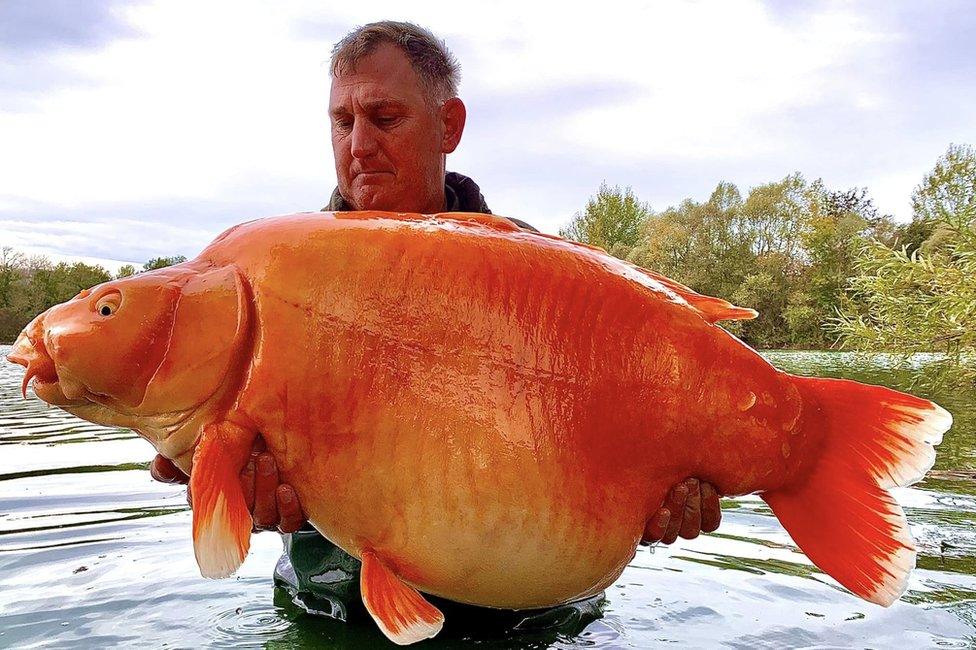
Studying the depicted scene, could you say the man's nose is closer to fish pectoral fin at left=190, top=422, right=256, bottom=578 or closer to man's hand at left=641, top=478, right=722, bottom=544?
fish pectoral fin at left=190, top=422, right=256, bottom=578

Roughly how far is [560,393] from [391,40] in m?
2.07

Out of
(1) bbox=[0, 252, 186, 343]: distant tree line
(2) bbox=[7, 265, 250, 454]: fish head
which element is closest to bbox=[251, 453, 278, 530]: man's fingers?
(2) bbox=[7, 265, 250, 454]: fish head

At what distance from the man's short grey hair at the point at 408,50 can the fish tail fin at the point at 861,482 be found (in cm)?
215

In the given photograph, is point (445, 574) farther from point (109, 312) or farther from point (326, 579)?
point (326, 579)

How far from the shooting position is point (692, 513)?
7.80 feet

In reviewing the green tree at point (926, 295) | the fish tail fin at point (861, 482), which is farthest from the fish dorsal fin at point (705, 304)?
the green tree at point (926, 295)

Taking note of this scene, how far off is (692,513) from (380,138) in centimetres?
201

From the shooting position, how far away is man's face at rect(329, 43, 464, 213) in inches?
136

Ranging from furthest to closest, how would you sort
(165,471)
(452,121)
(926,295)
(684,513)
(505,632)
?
(926,295)
(452,121)
(505,632)
(165,471)
(684,513)

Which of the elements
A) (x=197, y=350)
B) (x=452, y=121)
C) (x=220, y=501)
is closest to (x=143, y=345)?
(x=197, y=350)

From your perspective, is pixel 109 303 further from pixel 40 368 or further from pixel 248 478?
pixel 248 478

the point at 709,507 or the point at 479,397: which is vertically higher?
the point at 479,397

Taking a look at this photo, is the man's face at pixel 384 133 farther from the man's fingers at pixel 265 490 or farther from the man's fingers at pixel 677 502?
the man's fingers at pixel 677 502

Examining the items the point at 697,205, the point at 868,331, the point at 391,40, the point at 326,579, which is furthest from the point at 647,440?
the point at 697,205
